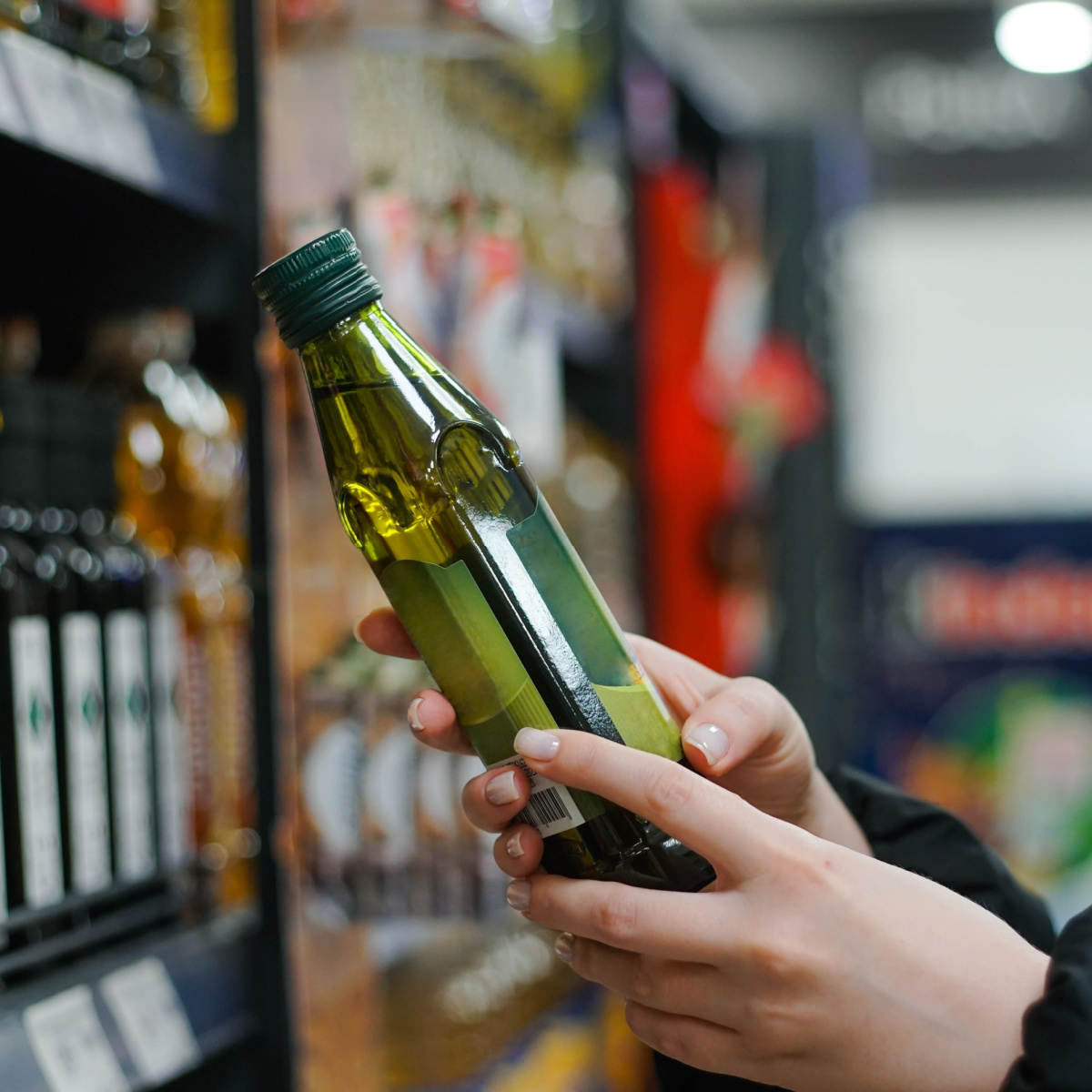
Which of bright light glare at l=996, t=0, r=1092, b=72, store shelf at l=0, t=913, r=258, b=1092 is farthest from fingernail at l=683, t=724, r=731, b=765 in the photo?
bright light glare at l=996, t=0, r=1092, b=72

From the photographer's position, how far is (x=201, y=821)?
3.75 ft

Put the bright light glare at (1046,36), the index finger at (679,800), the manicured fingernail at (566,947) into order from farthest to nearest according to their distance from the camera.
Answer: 1. the bright light glare at (1046,36)
2. the manicured fingernail at (566,947)
3. the index finger at (679,800)

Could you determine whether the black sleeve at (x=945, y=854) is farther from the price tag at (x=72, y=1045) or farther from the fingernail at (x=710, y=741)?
the price tag at (x=72, y=1045)

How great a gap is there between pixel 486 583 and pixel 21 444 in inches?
18.1

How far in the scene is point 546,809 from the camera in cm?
69

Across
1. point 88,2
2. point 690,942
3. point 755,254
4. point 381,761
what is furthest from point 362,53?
point 755,254

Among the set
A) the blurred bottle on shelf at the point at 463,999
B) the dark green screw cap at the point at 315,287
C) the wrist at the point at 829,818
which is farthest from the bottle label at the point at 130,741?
the blurred bottle on shelf at the point at 463,999

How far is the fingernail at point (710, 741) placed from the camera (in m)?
0.69

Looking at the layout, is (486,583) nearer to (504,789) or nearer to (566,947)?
(504,789)

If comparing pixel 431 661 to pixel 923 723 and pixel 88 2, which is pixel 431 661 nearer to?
pixel 88 2

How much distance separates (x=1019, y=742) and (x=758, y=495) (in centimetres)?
166

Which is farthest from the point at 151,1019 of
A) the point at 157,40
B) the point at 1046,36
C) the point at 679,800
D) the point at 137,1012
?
the point at 1046,36

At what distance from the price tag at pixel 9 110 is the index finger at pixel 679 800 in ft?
1.76

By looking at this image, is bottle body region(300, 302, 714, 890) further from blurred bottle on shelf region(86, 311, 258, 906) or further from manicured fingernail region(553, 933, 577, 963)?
blurred bottle on shelf region(86, 311, 258, 906)
